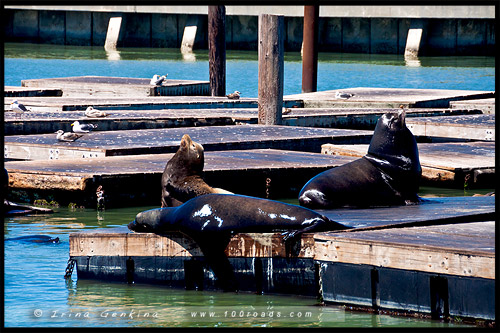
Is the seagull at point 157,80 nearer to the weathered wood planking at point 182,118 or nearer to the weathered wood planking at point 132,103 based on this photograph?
the weathered wood planking at point 132,103

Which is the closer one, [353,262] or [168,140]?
[353,262]

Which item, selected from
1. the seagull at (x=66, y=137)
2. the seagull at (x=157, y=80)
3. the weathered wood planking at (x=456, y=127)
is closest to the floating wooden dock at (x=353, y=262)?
the seagull at (x=66, y=137)

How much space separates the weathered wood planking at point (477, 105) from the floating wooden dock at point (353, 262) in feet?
33.9

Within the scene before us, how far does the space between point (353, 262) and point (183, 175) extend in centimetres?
263

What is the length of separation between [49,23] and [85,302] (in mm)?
35601

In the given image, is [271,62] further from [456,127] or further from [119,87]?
[119,87]

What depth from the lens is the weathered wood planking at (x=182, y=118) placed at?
14.0m

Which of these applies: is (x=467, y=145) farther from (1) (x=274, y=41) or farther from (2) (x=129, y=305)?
(2) (x=129, y=305)

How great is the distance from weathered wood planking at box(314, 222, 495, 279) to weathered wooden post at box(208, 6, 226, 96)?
12446 mm

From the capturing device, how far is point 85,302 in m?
6.54

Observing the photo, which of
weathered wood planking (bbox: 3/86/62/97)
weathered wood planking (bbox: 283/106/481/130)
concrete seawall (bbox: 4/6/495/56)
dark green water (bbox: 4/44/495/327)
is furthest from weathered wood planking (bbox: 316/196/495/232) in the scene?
concrete seawall (bbox: 4/6/495/56)

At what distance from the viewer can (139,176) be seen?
1041 cm

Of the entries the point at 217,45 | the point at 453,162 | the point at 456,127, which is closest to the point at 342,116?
the point at 456,127
